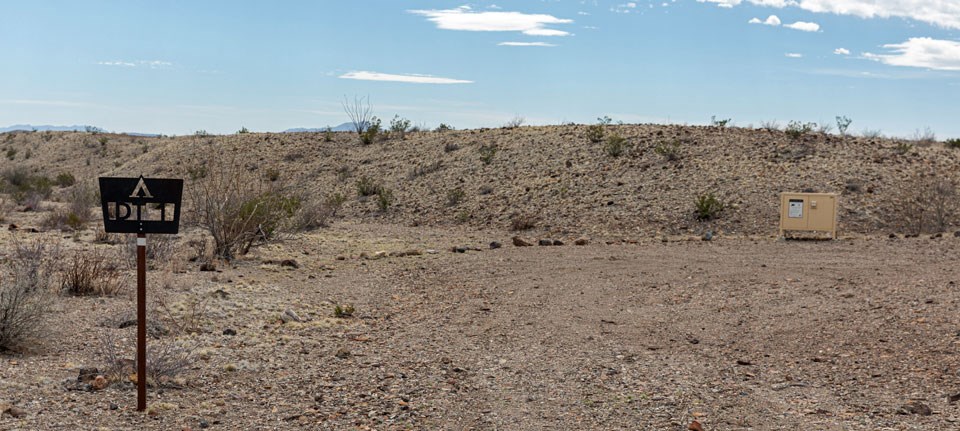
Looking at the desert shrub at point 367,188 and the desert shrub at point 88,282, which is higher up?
the desert shrub at point 367,188

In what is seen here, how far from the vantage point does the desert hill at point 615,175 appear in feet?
88.8

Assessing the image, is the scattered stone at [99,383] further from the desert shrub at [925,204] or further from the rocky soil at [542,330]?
the desert shrub at [925,204]

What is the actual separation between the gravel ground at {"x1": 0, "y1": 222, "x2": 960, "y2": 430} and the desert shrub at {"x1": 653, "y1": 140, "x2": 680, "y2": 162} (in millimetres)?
14810

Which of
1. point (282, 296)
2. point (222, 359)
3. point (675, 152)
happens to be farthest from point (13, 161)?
point (222, 359)

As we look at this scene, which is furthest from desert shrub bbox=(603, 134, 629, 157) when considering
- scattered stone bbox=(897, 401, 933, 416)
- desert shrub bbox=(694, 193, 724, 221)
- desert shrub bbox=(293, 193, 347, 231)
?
scattered stone bbox=(897, 401, 933, 416)

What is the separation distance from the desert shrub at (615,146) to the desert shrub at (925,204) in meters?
10.0

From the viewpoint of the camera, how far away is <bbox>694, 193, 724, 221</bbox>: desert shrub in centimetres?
2652

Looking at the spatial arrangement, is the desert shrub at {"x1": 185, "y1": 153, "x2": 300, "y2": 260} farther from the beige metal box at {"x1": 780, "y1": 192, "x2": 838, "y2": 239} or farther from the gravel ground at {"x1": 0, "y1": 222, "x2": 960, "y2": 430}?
the beige metal box at {"x1": 780, "y1": 192, "x2": 838, "y2": 239}

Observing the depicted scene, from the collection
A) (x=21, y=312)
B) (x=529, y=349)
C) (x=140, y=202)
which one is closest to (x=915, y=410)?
(x=529, y=349)

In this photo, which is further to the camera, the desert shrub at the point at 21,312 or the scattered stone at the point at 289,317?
the scattered stone at the point at 289,317

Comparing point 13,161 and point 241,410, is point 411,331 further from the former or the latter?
point 13,161

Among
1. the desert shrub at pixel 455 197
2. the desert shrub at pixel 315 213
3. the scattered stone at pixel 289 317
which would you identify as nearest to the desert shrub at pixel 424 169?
the desert shrub at pixel 315 213

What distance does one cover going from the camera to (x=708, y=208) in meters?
26.5

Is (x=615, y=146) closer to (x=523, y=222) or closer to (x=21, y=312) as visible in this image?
(x=523, y=222)
